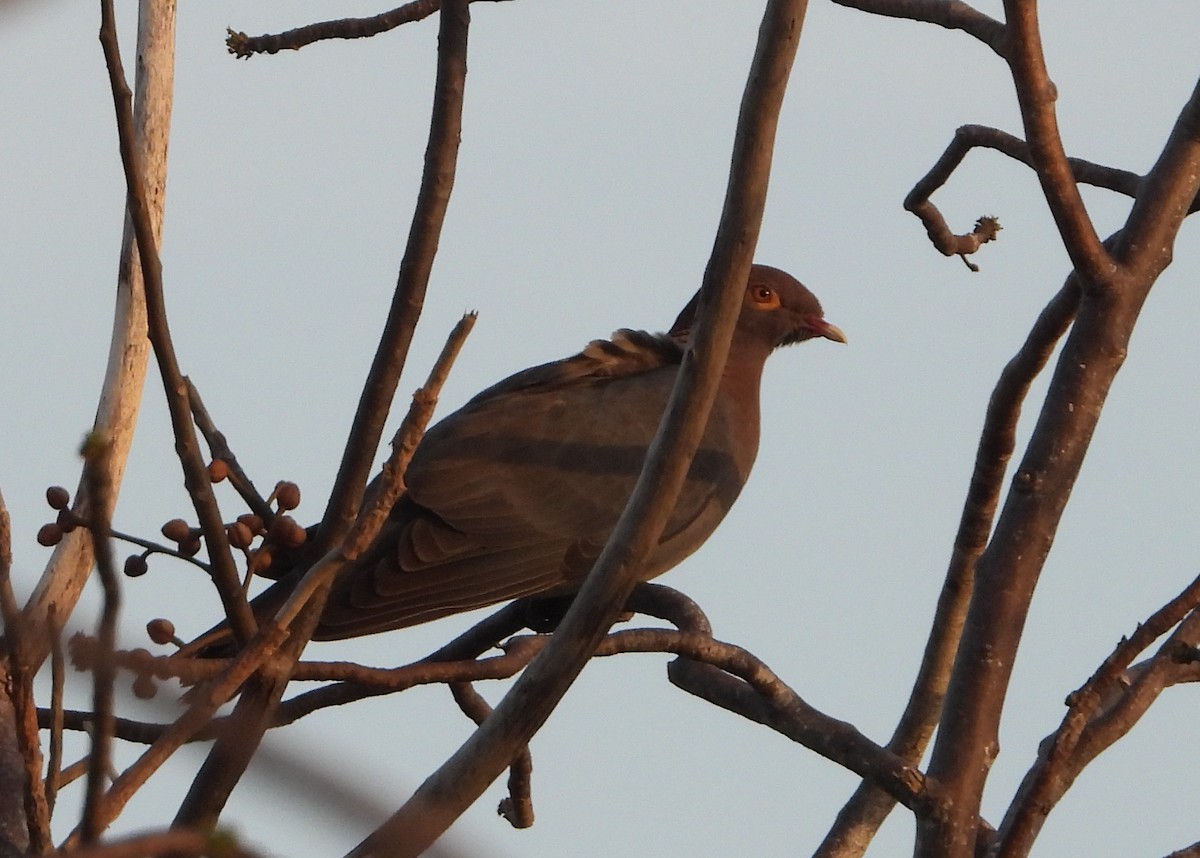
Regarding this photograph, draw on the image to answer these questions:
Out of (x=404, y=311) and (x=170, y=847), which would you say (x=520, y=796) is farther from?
(x=170, y=847)

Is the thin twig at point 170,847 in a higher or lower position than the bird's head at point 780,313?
lower

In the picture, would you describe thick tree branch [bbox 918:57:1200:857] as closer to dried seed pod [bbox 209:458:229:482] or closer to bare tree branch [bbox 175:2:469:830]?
bare tree branch [bbox 175:2:469:830]

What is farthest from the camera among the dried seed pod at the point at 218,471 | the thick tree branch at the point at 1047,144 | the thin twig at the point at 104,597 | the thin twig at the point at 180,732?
the dried seed pod at the point at 218,471

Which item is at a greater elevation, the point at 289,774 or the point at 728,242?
the point at 728,242

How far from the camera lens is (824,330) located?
6.92 metres

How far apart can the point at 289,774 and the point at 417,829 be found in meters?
0.40

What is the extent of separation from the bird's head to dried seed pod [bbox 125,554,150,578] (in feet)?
12.6

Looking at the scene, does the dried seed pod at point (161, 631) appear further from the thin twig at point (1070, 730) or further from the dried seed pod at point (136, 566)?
the thin twig at point (1070, 730)

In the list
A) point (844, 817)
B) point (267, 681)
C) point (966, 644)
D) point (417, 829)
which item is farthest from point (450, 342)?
point (844, 817)

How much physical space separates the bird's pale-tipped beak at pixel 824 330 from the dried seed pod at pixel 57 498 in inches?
Answer: 168

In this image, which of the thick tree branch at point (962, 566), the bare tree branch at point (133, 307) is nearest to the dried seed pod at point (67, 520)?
the bare tree branch at point (133, 307)

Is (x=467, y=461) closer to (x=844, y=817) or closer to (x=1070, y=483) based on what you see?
(x=844, y=817)

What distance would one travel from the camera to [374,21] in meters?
4.24

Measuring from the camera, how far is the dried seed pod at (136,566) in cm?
318
